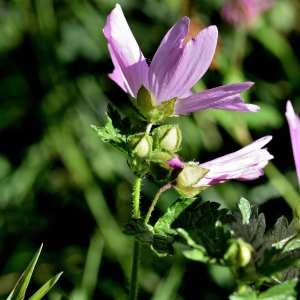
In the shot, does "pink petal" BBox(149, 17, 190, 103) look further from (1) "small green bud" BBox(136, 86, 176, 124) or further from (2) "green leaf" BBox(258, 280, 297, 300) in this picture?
(2) "green leaf" BBox(258, 280, 297, 300)

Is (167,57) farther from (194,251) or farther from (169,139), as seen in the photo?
(194,251)

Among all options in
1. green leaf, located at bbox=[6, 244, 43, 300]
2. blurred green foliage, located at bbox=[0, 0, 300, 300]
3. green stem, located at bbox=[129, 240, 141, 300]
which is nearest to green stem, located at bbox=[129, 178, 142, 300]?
green stem, located at bbox=[129, 240, 141, 300]

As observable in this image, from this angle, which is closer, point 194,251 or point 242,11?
point 194,251

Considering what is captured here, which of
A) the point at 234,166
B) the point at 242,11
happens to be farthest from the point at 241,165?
the point at 242,11

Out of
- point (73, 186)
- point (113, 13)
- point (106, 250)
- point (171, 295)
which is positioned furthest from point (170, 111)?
point (73, 186)

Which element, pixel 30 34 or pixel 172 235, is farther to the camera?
pixel 30 34

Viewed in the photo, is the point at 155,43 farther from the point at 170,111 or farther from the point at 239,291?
the point at 239,291
